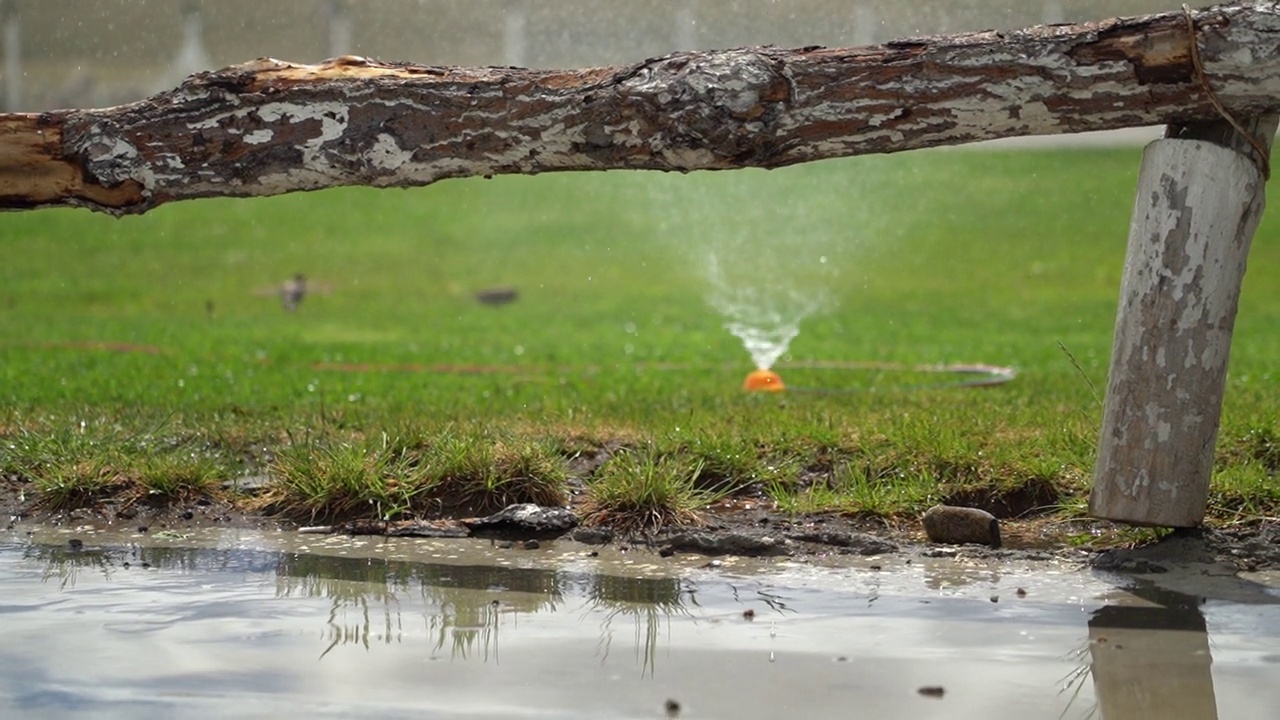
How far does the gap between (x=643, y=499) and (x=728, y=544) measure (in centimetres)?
42

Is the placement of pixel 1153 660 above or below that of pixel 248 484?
below

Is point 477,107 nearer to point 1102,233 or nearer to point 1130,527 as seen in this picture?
point 1130,527

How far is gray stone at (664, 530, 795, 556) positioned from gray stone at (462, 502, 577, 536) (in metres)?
0.39

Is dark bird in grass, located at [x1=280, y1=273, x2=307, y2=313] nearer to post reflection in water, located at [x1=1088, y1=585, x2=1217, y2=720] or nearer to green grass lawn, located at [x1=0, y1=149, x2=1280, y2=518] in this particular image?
green grass lawn, located at [x1=0, y1=149, x2=1280, y2=518]

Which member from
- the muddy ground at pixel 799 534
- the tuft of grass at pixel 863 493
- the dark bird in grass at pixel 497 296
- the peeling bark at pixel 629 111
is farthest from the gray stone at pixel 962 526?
the dark bird in grass at pixel 497 296

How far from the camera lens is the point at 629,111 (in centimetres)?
486

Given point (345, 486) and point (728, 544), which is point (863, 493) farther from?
point (345, 486)

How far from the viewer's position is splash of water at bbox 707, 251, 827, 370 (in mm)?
13258

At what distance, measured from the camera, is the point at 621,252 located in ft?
64.8

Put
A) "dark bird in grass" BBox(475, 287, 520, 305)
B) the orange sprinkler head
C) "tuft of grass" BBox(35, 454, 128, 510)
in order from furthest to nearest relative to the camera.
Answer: "dark bird in grass" BBox(475, 287, 520, 305) → the orange sprinkler head → "tuft of grass" BBox(35, 454, 128, 510)

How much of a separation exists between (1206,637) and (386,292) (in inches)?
545

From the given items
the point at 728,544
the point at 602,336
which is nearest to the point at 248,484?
the point at 728,544

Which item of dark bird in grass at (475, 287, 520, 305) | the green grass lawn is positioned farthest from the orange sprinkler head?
dark bird in grass at (475, 287, 520, 305)

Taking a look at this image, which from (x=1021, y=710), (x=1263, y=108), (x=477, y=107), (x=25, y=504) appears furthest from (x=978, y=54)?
(x=25, y=504)
